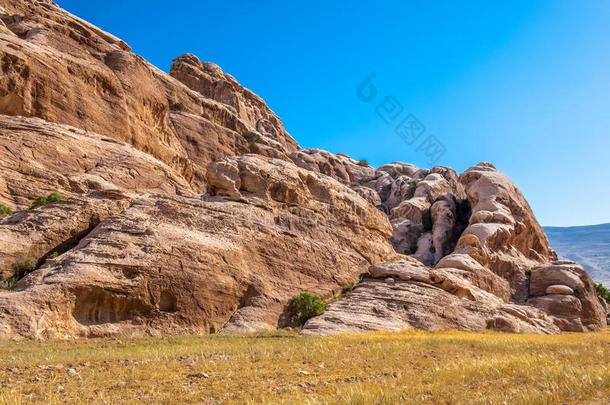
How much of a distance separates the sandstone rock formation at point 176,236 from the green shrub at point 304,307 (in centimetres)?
65

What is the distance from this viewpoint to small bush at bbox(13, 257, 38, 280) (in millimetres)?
17812

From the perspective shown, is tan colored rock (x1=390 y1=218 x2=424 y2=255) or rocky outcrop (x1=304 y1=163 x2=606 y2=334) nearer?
rocky outcrop (x1=304 y1=163 x2=606 y2=334)

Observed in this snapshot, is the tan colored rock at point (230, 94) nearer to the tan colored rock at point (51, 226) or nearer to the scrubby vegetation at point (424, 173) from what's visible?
the scrubby vegetation at point (424, 173)

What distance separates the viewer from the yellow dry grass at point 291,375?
7.09 metres

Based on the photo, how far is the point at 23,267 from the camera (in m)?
18.0

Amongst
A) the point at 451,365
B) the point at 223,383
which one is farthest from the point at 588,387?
the point at 223,383

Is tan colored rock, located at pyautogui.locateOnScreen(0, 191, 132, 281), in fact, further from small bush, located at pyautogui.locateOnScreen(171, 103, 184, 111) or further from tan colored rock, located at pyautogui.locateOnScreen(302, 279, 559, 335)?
small bush, located at pyautogui.locateOnScreen(171, 103, 184, 111)

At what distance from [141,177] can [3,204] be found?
397 inches

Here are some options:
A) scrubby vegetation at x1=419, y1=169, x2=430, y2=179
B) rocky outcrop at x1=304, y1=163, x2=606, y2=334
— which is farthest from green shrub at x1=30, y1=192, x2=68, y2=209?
scrubby vegetation at x1=419, y1=169, x2=430, y2=179

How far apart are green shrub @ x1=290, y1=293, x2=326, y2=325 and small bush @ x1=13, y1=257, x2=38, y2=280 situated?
12933 millimetres

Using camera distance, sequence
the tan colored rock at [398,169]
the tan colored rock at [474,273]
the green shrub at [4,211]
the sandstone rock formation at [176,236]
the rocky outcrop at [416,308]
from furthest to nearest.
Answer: the tan colored rock at [398,169] < the tan colored rock at [474,273] < the rocky outcrop at [416,308] < the green shrub at [4,211] < the sandstone rock formation at [176,236]

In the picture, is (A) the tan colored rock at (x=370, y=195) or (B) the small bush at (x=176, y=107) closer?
(B) the small bush at (x=176, y=107)

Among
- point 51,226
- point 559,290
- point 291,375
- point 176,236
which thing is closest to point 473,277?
point 559,290

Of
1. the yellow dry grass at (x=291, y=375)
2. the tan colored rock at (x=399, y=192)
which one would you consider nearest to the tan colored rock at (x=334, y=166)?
the tan colored rock at (x=399, y=192)
